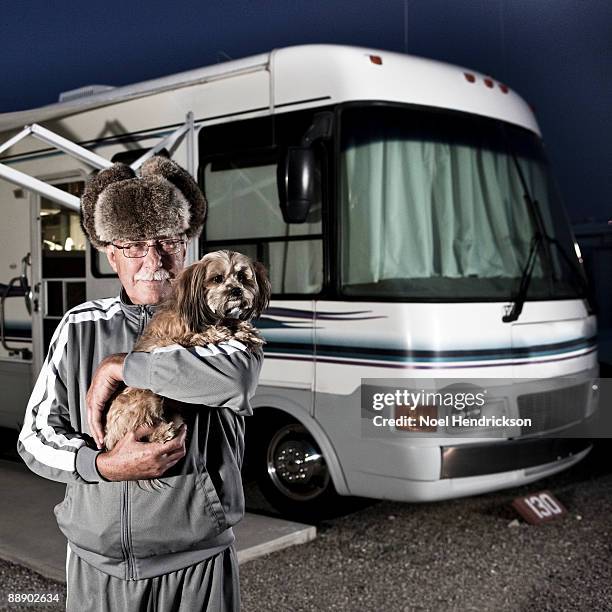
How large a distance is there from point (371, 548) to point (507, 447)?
108 cm

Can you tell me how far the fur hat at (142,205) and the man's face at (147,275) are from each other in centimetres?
4

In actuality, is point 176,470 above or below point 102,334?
below

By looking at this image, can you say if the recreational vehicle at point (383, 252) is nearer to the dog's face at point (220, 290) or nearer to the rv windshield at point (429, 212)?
the rv windshield at point (429, 212)

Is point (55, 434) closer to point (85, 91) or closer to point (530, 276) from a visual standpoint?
point (530, 276)

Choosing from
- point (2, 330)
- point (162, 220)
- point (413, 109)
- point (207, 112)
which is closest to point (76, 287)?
point (2, 330)

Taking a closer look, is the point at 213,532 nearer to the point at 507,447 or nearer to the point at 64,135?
the point at 507,447

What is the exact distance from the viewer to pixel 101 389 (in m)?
2.20

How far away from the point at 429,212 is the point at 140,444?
4.18 m

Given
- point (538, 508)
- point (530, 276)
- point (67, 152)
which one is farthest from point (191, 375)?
point (67, 152)

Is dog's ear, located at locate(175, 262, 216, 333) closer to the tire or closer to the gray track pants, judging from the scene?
the gray track pants

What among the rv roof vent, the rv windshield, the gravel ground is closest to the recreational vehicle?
the rv windshield

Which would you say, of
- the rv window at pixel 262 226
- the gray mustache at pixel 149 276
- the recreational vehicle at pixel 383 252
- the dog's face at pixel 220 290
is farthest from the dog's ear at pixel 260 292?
the rv window at pixel 262 226

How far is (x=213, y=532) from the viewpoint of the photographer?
2.32 meters

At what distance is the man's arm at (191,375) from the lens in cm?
212
